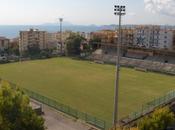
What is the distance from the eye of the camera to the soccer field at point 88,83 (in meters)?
35.8

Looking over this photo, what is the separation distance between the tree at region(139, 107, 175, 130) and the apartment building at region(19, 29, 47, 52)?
68.2 m

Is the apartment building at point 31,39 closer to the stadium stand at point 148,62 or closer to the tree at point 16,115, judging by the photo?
the stadium stand at point 148,62

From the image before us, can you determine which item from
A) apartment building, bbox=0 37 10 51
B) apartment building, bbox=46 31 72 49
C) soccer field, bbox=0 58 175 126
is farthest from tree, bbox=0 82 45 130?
apartment building, bbox=46 31 72 49

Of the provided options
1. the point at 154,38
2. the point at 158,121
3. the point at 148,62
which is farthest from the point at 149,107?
the point at 154,38

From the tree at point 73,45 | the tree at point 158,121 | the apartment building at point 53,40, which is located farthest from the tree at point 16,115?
the apartment building at point 53,40

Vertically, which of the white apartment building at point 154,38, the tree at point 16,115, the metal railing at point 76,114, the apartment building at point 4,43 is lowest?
the metal railing at point 76,114

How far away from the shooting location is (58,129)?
25844mm

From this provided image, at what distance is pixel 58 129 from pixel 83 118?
3.80 m

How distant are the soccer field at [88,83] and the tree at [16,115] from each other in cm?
1321

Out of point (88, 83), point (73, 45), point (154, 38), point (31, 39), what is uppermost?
point (154, 38)

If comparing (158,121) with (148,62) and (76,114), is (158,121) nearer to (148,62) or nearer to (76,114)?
(76,114)

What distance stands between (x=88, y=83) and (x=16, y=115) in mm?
28343

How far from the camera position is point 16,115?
62.0 feet

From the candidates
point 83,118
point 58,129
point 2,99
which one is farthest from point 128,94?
point 2,99
